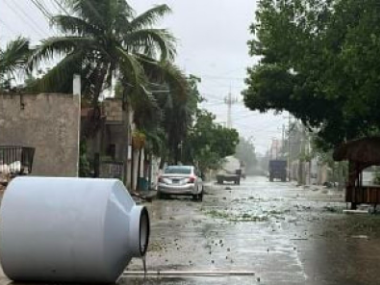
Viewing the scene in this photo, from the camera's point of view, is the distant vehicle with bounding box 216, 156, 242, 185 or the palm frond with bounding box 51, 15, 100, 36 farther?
the distant vehicle with bounding box 216, 156, 242, 185

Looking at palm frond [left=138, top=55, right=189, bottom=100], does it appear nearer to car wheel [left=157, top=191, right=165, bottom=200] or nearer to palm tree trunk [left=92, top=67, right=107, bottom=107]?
palm tree trunk [left=92, top=67, right=107, bottom=107]

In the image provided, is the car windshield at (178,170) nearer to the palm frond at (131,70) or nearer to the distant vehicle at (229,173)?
the palm frond at (131,70)

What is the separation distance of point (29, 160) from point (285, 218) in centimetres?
821

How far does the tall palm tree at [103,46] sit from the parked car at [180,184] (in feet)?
17.0

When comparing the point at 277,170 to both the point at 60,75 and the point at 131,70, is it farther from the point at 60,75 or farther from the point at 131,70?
the point at 131,70

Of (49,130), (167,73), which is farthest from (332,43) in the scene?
(167,73)

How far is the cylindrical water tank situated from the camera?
8211 millimetres

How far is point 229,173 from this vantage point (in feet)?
249

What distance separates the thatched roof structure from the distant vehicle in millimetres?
48455

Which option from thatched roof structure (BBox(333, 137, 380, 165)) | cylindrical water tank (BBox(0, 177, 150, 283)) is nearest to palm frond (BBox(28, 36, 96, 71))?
thatched roof structure (BBox(333, 137, 380, 165))

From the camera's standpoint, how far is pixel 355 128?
27.3 meters

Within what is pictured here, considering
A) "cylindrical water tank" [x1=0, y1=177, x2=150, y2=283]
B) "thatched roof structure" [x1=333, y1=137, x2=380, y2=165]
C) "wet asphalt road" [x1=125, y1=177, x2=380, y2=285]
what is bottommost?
"wet asphalt road" [x1=125, y1=177, x2=380, y2=285]

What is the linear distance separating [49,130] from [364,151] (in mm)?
10579

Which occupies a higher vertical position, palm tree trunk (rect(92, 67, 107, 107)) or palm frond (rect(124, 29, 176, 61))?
palm frond (rect(124, 29, 176, 61))
